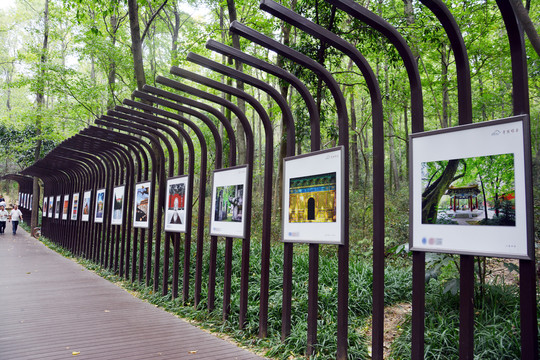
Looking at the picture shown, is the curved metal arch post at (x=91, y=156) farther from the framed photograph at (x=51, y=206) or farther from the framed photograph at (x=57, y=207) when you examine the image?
the framed photograph at (x=51, y=206)

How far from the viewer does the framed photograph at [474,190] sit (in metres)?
2.75

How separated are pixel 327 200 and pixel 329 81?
122 cm

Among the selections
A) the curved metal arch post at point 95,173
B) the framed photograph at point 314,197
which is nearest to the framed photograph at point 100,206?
the curved metal arch post at point 95,173

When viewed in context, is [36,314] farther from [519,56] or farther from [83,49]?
[83,49]

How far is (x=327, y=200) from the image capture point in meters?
4.25

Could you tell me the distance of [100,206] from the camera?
1120 cm

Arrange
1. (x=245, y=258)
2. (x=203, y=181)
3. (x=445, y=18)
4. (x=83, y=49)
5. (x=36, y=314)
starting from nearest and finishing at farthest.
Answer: (x=445, y=18) < (x=245, y=258) < (x=36, y=314) < (x=203, y=181) < (x=83, y=49)

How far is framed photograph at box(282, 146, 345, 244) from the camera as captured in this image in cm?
413

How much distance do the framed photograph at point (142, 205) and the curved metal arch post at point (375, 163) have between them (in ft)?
17.6

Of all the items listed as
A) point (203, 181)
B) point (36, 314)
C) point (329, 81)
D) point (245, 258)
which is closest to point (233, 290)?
point (245, 258)

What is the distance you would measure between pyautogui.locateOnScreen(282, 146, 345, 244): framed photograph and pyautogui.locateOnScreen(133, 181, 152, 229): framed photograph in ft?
13.5

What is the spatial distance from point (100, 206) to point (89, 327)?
650cm

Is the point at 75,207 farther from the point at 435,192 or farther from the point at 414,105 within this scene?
the point at 435,192

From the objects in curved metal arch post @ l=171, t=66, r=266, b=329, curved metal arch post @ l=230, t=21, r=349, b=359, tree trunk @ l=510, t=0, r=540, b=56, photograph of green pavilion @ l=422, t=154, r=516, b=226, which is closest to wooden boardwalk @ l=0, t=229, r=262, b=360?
curved metal arch post @ l=171, t=66, r=266, b=329
